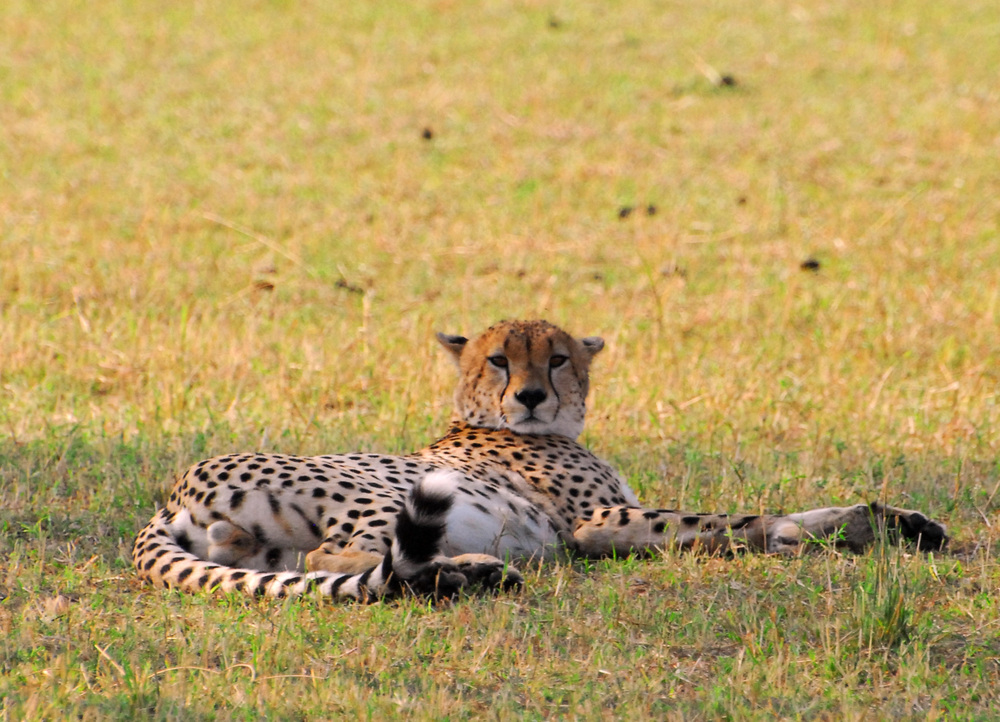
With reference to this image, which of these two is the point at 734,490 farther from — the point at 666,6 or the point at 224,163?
the point at 666,6

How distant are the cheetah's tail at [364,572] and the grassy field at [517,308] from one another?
0.06 metres

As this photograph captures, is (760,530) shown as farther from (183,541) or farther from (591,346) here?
(183,541)

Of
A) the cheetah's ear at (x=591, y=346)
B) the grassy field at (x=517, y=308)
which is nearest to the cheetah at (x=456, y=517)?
the grassy field at (x=517, y=308)

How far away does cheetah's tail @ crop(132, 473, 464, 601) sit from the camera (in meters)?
3.31

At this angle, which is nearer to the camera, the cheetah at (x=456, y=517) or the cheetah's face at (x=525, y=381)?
the cheetah at (x=456, y=517)

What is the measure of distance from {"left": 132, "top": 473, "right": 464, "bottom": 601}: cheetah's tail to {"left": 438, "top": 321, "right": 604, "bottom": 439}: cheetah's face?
1132mm

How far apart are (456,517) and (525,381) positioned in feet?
2.69

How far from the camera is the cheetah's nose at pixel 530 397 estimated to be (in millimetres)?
4598

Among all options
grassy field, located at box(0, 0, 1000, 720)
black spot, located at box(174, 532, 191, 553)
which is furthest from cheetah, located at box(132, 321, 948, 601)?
grassy field, located at box(0, 0, 1000, 720)

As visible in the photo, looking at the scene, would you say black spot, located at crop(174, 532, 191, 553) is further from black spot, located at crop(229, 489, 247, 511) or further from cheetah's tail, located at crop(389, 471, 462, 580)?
cheetah's tail, located at crop(389, 471, 462, 580)

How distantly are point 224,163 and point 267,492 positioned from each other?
7.29 m

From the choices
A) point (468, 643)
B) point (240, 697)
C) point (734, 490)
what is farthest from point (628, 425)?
point (240, 697)

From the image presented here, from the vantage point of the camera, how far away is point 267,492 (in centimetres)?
386

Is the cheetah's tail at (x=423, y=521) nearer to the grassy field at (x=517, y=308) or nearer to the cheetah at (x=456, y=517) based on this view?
the cheetah at (x=456, y=517)
